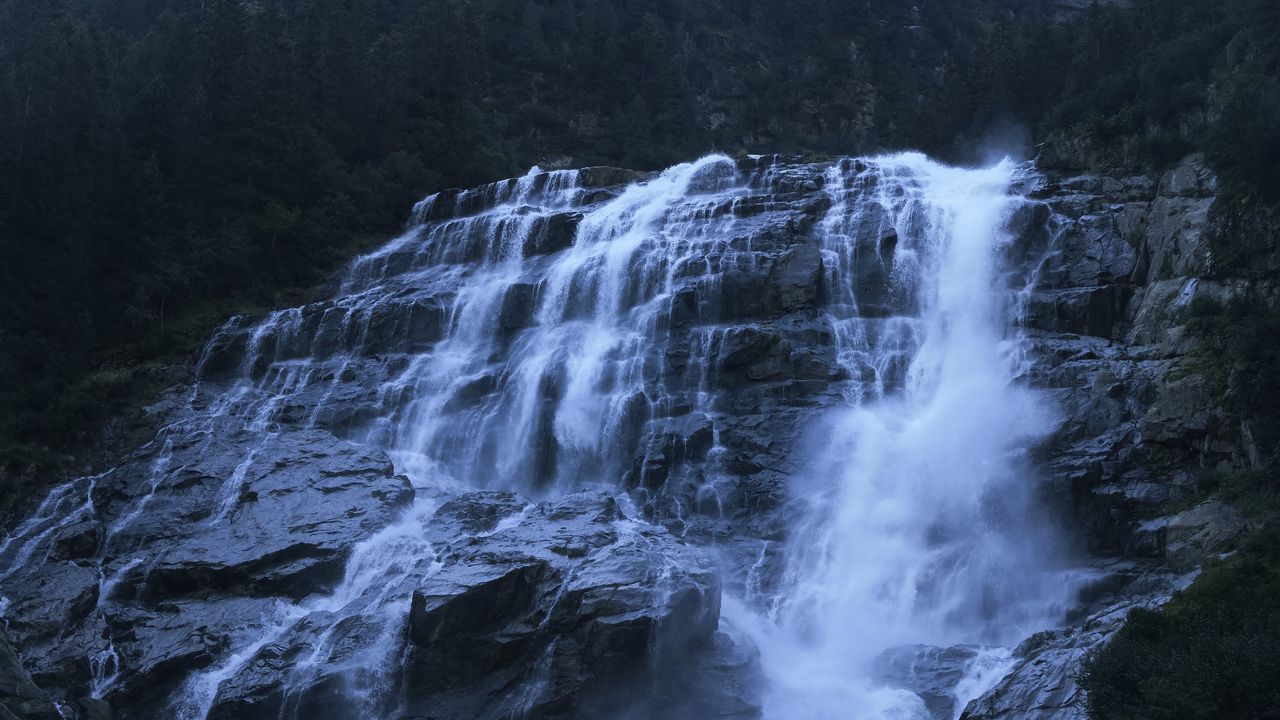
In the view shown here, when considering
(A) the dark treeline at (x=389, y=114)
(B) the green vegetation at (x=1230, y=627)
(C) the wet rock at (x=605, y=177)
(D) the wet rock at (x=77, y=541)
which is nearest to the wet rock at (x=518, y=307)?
(C) the wet rock at (x=605, y=177)

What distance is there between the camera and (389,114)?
56.8 meters

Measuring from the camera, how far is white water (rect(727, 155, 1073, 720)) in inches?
966

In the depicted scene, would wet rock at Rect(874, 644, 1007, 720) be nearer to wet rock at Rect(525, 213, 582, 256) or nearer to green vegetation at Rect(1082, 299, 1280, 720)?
green vegetation at Rect(1082, 299, 1280, 720)

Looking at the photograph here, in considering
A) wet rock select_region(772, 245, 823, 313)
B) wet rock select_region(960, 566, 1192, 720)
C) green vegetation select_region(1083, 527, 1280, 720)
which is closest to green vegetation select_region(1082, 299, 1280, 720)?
green vegetation select_region(1083, 527, 1280, 720)

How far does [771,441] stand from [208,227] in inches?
1198

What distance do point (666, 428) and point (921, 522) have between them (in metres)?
8.41

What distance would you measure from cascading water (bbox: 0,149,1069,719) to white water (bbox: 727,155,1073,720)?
0.26ft

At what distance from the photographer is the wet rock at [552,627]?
2167cm

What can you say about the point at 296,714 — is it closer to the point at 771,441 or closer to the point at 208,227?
the point at 771,441

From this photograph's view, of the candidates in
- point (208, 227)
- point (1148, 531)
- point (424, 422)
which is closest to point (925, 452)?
point (1148, 531)

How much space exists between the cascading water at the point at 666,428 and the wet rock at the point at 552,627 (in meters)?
1.36

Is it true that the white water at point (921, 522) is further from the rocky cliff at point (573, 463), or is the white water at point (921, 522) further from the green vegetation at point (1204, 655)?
the green vegetation at point (1204, 655)

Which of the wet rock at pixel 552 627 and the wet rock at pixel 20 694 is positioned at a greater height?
the wet rock at pixel 552 627

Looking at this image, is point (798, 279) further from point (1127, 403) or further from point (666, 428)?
point (1127, 403)
